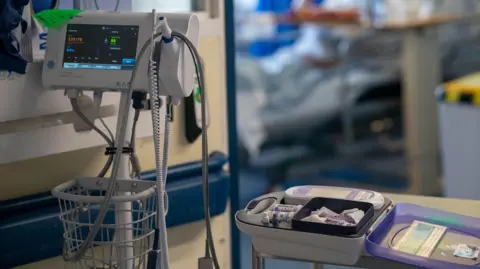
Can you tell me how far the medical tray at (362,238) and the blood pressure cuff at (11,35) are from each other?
1.77 feet

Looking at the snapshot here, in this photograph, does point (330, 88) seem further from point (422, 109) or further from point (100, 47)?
point (100, 47)

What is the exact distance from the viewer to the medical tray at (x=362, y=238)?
1.22 meters

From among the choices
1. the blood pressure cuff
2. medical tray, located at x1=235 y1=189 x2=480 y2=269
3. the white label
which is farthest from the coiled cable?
the white label

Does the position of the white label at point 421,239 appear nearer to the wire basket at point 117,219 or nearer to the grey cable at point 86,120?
the wire basket at point 117,219

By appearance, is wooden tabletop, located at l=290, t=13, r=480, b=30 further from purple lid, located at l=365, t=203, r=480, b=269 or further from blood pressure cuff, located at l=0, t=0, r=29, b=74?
blood pressure cuff, located at l=0, t=0, r=29, b=74

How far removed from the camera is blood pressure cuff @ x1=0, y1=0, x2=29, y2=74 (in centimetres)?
135

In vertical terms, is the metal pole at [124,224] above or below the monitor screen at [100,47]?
below

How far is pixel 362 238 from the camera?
1.23 m

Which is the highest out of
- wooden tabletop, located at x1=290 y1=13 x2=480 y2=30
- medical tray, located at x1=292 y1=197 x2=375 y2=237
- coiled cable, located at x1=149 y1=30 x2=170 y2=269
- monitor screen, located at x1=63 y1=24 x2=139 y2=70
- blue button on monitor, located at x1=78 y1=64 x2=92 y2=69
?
wooden tabletop, located at x1=290 y1=13 x2=480 y2=30

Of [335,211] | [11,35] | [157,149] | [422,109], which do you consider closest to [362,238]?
[335,211]

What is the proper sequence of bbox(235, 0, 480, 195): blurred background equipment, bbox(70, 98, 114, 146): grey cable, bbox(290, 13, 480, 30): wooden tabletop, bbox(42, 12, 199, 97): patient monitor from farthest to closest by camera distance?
bbox(235, 0, 480, 195): blurred background equipment < bbox(290, 13, 480, 30): wooden tabletop < bbox(70, 98, 114, 146): grey cable < bbox(42, 12, 199, 97): patient monitor

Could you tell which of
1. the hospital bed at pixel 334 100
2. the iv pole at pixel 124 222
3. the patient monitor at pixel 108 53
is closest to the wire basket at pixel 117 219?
the iv pole at pixel 124 222

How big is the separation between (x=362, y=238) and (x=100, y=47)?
624 millimetres

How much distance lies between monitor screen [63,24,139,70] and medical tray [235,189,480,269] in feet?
1.24
